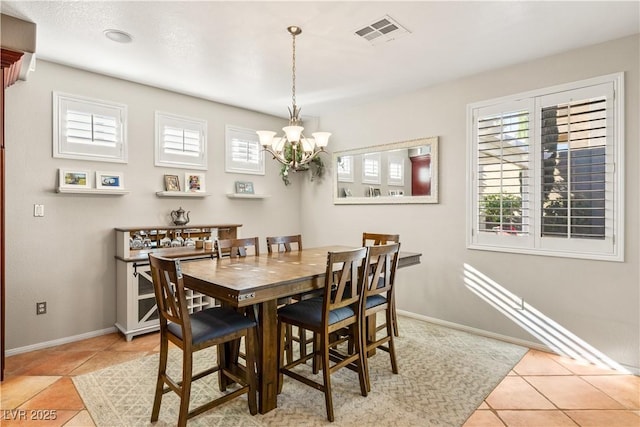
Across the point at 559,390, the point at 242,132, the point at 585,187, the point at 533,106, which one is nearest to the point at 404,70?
the point at 533,106

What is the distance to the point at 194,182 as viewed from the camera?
14.3 ft

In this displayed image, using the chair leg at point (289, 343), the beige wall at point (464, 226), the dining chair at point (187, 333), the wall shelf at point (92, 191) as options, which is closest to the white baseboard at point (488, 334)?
the beige wall at point (464, 226)

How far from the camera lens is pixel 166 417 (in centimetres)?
223

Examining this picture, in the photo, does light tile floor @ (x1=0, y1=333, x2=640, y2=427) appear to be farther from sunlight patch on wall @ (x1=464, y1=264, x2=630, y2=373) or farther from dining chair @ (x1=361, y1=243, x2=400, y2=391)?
dining chair @ (x1=361, y1=243, x2=400, y2=391)

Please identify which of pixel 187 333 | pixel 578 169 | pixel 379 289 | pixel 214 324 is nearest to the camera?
pixel 187 333

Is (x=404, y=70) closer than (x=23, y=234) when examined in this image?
No

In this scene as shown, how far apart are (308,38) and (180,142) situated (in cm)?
215

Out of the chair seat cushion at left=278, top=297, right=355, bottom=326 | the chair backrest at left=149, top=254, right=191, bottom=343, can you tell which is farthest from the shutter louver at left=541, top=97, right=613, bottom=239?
the chair backrest at left=149, top=254, right=191, bottom=343

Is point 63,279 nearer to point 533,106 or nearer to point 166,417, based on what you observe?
point 166,417

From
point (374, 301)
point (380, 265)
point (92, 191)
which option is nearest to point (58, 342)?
point (92, 191)

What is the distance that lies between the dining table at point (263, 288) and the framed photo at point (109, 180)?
1.71m

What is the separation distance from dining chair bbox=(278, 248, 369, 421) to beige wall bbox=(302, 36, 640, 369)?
6.01 feet

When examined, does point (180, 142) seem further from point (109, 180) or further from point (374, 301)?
point (374, 301)

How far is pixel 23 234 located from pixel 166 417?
2.29 m
